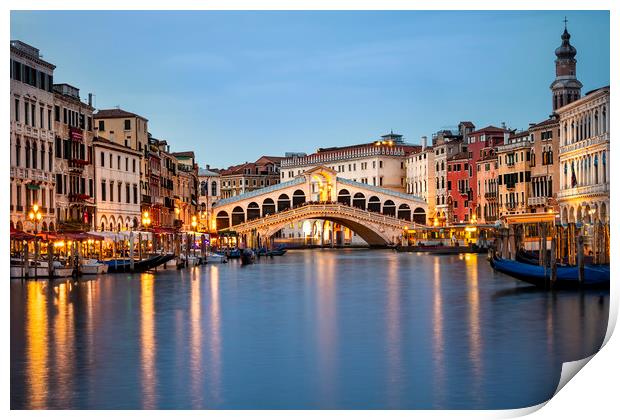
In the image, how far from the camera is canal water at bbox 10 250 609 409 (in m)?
5.57

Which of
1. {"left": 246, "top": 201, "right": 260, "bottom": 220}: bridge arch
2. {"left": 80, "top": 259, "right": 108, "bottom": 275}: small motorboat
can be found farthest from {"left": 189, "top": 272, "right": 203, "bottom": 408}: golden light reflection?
{"left": 246, "top": 201, "right": 260, "bottom": 220}: bridge arch

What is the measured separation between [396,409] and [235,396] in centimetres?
77

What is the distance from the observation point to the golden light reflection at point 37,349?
560 centimetres

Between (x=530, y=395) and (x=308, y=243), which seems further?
(x=308, y=243)

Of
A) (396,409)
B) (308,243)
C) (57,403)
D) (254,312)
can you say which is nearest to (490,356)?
(396,409)

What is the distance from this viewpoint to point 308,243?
39844 millimetres

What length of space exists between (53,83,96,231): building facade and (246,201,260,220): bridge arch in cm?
1732

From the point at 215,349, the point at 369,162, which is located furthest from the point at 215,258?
the point at 369,162

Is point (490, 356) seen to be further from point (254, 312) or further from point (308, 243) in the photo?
point (308, 243)

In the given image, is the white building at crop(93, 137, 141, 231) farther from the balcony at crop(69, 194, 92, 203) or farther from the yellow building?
the yellow building

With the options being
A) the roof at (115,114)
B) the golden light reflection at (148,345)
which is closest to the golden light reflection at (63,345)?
the golden light reflection at (148,345)

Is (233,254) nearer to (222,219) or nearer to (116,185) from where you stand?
(116,185)

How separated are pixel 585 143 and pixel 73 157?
7.49m

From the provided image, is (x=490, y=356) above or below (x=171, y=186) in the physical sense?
below
